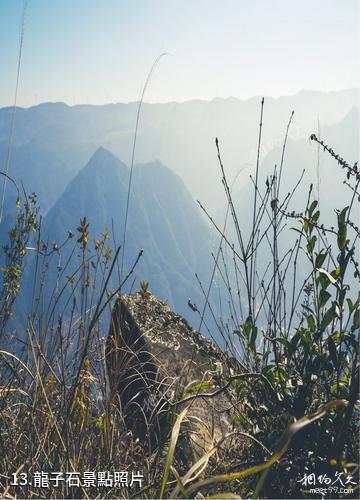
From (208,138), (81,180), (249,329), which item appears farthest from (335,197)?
(249,329)

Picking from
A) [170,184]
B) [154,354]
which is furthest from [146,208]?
[154,354]

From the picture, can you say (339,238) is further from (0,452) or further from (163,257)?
(163,257)

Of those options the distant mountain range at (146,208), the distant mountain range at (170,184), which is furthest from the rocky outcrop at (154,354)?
the distant mountain range at (146,208)

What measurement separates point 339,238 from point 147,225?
13387 cm

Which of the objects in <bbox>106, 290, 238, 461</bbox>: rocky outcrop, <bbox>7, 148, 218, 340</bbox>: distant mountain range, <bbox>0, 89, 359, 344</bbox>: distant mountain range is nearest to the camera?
<bbox>106, 290, 238, 461</bbox>: rocky outcrop

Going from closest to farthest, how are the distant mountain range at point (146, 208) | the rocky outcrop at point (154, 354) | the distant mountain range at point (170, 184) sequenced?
the rocky outcrop at point (154, 354) → the distant mountain range at point (170, 184) → the distant mountain range at point (146, 208)

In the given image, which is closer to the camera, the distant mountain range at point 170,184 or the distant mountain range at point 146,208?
the distant mountain range at point 170,184

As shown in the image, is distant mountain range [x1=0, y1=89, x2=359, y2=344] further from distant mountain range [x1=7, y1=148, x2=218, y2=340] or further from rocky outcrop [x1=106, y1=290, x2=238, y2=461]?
rocky outcrop [x1=106, y1=290, x2=238, y2=461]

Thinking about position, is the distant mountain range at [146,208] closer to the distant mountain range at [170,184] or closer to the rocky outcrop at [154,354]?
the distant mountain range at [170,184]

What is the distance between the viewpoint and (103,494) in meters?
1.57

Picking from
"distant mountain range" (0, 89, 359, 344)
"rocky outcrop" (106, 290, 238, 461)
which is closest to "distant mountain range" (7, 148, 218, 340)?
"distant mountain range" (0, 89, 359, 344)

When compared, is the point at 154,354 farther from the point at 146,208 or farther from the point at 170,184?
the point at 146,208

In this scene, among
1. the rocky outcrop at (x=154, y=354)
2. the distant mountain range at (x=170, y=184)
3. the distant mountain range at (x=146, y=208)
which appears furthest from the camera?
the distant mountain range at (x=146, y=208)

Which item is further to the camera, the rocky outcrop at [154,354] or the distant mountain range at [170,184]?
the distant mountain range at [170,184]
